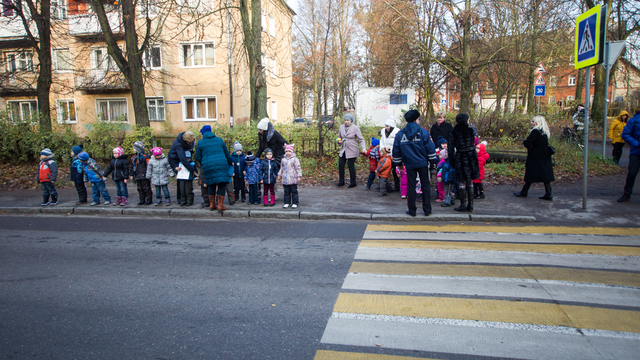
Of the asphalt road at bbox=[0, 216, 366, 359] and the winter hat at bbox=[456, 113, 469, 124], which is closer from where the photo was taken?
the asphalt road at bbox=[0, 216, 366, 359]

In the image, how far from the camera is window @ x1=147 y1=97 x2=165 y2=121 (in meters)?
27.4

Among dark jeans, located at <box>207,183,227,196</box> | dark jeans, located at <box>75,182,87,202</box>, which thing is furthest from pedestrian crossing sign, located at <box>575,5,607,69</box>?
dark jeans, located at <box>75,182,87,202</box>

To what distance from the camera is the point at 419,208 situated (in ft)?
26.7

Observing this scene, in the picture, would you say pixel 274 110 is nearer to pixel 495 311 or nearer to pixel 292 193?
pixel 292 193

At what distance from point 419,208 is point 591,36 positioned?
451 cm

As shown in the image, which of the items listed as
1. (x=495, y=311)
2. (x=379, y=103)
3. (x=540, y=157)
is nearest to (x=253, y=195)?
(x=495, y=311)

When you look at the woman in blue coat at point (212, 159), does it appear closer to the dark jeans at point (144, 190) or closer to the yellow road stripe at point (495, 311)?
the dark jeans at point (144, 190)

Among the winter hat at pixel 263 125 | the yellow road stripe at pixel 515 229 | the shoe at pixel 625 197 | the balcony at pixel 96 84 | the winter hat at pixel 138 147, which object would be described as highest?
the balcony at pixel 96 84

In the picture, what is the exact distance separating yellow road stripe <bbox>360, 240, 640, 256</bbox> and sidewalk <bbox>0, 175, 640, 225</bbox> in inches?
61.7

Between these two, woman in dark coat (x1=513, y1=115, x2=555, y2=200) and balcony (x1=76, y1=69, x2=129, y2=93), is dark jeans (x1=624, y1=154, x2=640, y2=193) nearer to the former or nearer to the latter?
woman in dark coat (x1=513, y1=115, x2=555, y2=200)

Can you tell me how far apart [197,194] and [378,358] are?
8.49 metres

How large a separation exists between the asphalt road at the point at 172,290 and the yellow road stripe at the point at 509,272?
0.51 meters

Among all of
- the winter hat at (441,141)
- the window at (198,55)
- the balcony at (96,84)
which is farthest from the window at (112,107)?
the winter hat at (441,141)

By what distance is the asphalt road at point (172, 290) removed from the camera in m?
3.21
